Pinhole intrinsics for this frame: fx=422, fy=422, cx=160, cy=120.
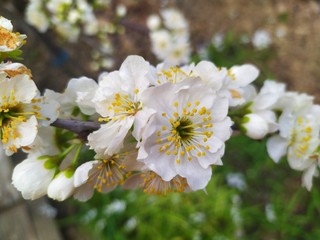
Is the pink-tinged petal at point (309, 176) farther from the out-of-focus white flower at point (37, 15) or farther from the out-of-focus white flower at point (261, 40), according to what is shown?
the out-of-focus white flower at point (261, 40)

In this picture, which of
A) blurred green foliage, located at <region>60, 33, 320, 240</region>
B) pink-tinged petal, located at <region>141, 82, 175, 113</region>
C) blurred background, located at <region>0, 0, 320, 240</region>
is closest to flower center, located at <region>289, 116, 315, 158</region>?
pink-tinged petal, located at <region>141, 82, 175, 113</region>

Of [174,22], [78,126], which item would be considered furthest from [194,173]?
[174,22]

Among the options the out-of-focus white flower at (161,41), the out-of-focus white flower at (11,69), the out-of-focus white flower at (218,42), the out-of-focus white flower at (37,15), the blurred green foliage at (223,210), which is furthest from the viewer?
the out-of-focus white flower at (218,42)

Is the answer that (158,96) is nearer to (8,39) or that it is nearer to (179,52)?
(8,39)

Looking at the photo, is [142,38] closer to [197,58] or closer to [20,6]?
[197,58]

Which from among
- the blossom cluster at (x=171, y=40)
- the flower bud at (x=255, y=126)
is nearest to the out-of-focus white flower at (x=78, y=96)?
the flower bud at (x=255, y=126)

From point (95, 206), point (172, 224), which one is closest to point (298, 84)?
point (172, 224)
